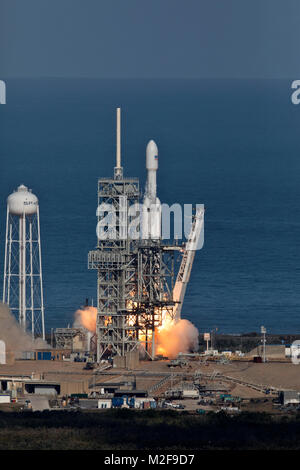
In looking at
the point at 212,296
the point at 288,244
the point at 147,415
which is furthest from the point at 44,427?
the point at 288,244

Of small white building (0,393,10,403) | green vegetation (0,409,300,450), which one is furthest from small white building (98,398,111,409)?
small white building (0,393,10,403)

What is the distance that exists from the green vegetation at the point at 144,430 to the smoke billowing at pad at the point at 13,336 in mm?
19059

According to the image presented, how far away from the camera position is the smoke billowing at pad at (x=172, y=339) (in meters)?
115

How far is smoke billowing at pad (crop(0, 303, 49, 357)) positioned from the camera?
114 metres

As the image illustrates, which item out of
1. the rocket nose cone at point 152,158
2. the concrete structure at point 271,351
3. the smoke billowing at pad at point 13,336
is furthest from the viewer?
the rocket nose cone at point 152,158

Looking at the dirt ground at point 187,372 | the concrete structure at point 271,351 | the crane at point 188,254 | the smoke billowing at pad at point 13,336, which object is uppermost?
the crane at point 188,254

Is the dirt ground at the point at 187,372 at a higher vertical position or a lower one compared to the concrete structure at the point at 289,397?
higher

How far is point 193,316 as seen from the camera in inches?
5645

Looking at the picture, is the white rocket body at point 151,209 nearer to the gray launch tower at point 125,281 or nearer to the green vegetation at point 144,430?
the gray launch tower at point 125,281

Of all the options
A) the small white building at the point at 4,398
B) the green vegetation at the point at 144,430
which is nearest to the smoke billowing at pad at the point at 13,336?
the small white building at the point at 4,398

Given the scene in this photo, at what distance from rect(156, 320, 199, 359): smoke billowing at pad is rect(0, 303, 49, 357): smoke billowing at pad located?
734 cm
